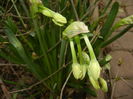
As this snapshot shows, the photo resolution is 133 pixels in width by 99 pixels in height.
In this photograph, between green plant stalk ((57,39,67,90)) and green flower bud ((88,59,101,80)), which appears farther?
green plant stalk ((57,39,67,90))

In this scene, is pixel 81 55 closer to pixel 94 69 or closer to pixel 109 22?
pixel 94 69

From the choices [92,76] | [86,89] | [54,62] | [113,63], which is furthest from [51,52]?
[92,76]

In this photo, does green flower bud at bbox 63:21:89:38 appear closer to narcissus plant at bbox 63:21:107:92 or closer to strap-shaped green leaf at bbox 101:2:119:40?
narcissus plant at bbox 63:21:107:92

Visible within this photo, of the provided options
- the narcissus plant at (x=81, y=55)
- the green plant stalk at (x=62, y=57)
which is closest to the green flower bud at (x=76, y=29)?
the narcissus plant at (x=81, y=55)

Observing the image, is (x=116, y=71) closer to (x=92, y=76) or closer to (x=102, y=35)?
(x=102, y=35)

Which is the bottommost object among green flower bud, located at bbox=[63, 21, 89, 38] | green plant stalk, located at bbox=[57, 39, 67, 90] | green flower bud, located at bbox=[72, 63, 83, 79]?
green plant stalk, located at bbox=[57, 39, 67, 90]

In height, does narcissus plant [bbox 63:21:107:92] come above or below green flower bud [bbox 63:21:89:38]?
below

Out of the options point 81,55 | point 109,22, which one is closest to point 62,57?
point 109,22

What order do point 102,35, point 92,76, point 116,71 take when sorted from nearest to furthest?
point 92,76, point 102,35, point 116,71

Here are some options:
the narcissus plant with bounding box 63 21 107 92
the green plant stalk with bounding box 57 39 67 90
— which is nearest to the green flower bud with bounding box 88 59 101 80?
the narcissus plant with bounding box 63 21 107 92

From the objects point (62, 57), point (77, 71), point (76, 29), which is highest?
point (76, 29)

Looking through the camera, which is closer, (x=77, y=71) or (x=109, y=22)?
(x=77, y=71)
